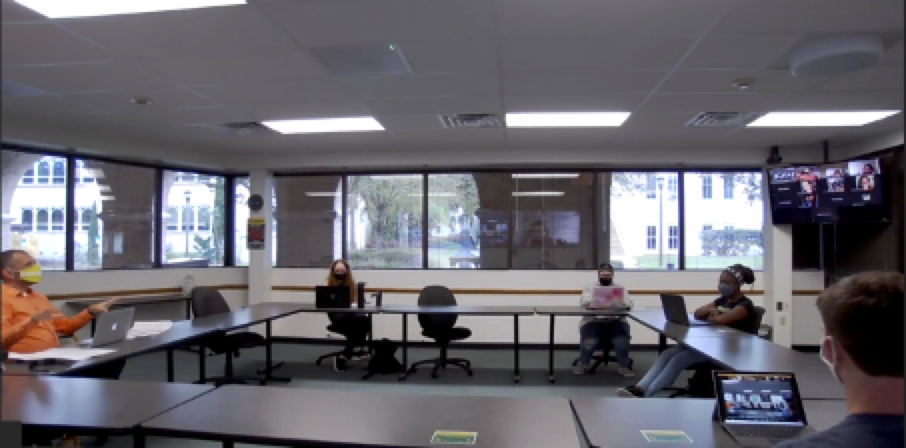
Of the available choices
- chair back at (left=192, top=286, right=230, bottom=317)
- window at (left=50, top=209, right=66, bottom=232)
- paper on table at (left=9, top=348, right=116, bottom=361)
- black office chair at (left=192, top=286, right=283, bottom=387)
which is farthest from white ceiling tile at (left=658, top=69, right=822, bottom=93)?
chair back at (left=192, top=286, right=230, bottom=317)

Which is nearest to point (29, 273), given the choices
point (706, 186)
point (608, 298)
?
point (608, 298)

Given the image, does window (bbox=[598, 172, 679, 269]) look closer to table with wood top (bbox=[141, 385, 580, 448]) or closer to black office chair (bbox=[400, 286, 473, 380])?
black office chair (bbox=[400, 286, 473, 380])

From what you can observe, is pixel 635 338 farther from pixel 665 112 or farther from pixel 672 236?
pixel 665 112

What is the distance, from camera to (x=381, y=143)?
212 inches

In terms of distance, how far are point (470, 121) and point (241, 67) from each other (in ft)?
6.49

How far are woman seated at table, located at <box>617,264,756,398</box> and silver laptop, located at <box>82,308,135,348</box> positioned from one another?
3.31 m

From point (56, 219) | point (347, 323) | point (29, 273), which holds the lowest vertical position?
point (347, 323)

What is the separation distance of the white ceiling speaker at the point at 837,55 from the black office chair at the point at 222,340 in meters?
4.43

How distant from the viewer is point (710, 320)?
390 centimetres

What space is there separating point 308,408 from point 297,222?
486cm

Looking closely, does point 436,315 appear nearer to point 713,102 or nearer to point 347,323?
point 347,323

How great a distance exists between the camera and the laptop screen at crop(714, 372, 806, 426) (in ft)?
5.49

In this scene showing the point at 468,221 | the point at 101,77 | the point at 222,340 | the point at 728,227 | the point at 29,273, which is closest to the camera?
the point at 29,273

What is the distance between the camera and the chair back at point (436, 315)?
482 centimetres
